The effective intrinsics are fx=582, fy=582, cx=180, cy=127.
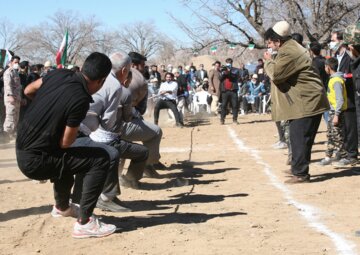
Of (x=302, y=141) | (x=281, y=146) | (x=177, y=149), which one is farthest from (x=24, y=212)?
(x=281, y=146)

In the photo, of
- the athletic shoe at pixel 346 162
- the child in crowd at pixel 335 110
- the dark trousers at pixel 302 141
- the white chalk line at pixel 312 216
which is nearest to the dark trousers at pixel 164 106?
the white chalk line at pixel 312 216

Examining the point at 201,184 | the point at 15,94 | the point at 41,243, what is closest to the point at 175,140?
the point at 15,94

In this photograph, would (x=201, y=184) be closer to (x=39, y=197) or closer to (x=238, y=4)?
(x=39, y=197)

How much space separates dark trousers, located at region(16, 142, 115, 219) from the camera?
5.08 metres

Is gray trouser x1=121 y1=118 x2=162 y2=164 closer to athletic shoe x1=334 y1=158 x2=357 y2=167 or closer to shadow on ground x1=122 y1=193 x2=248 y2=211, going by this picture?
shadow on ground x1=122 y1=193 x2=248 y2=211

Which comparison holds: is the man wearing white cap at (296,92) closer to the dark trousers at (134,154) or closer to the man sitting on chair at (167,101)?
the dark trousers at (134,154)

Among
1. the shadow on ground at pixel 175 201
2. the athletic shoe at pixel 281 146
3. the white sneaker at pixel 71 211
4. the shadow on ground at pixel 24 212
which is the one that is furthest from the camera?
the athletic shoe at pixel 281 146

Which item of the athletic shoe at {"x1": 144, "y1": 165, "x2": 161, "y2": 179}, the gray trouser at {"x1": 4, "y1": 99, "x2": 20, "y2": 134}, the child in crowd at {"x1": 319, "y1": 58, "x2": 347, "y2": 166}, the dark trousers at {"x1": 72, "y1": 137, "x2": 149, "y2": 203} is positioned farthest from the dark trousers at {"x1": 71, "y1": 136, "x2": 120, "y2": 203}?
the gray trouser at {"x1": 4, "y1": 99, "x2": 20, "y2": 134}

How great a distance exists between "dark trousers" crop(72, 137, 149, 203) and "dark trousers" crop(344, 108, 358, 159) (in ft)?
11.9

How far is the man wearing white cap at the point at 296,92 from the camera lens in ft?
25.5

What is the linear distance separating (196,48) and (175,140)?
484 inches

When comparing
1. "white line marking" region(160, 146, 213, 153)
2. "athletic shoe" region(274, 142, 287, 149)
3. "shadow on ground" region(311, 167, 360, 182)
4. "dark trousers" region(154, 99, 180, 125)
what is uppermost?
"dark trousers" region(154, 99, 180, 125)

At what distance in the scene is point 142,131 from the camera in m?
8.16

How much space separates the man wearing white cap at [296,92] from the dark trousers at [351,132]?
1460mm
